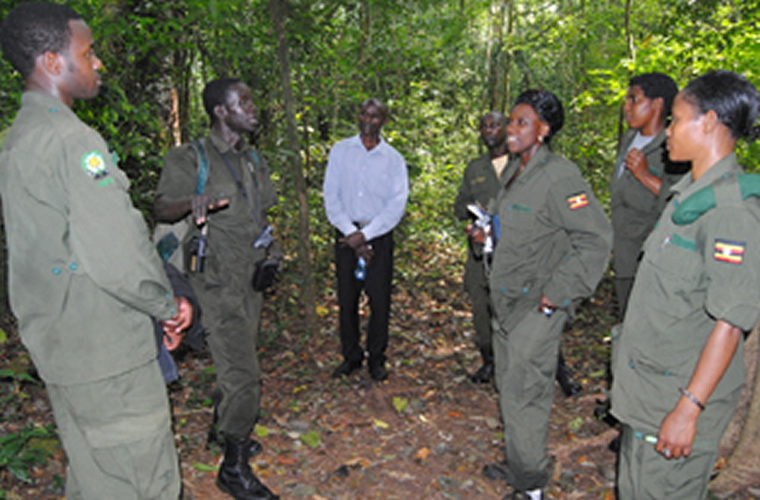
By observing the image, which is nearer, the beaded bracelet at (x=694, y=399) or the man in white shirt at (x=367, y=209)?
the beaded bracelet at (x=694, y=399)

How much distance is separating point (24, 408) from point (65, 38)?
3.58m

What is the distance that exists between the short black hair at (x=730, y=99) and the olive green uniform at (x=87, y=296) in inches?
86.7

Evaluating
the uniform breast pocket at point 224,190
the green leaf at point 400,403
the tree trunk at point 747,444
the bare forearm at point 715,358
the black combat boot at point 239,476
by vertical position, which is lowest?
the green leaf at point 400,403

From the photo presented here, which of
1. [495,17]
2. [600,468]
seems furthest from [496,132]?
[495,17]

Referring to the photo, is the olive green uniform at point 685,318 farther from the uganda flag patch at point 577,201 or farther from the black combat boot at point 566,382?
the black combat boot at point 566,382

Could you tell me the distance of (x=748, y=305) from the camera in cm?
198

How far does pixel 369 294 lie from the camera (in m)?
5.46

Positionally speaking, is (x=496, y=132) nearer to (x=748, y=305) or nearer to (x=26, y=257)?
(x=748, y=305)

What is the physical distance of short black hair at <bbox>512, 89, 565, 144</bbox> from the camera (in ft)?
11.2

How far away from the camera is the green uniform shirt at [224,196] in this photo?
358 cm

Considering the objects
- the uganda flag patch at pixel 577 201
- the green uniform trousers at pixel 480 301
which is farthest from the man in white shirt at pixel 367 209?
the uganda flag patch at pixel 577 201

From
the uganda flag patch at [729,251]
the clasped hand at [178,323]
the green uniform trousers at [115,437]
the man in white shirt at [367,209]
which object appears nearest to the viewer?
the uganda flag patch at [729,251]

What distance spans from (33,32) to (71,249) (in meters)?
0.82

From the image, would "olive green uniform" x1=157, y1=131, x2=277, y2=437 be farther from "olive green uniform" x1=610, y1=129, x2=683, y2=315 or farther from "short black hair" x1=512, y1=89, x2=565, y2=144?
"olive green uniform" x1=610, y1=129, x2=683, y2=315
